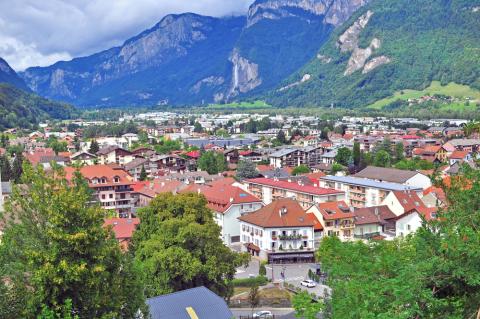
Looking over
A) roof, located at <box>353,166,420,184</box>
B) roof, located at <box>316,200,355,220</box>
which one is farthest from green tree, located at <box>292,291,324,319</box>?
roof, located at <box>353,166,420,184</box>

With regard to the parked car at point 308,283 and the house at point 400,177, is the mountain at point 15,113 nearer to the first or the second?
the house at point 400,177

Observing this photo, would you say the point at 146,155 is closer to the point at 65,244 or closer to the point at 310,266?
the point at 310,266

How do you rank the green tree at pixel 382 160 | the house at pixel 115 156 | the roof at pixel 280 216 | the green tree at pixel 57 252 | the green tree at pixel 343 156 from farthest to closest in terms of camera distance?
the house at pixel 115 156, the green tree at pixel 343 156, the green tree at pixel 382 160, the roof at pixel 280 216, the green tree at pixel 57 252

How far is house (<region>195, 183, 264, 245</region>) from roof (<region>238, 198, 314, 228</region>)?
7.05ft

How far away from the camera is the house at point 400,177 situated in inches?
2323

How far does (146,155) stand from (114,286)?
8254 centimetres

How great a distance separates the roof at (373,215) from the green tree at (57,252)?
114ft

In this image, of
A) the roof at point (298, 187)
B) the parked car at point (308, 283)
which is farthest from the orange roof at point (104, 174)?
the parked car at point (308, 283)

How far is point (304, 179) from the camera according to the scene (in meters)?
65.5

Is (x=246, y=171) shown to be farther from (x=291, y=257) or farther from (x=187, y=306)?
(x=187, y=306)

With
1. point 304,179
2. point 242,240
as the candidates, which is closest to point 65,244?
point 242,240

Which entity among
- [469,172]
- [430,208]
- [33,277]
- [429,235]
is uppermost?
[469,172]

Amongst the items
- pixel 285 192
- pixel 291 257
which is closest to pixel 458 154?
pixel 285 192

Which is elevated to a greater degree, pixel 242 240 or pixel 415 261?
pixel 415 261
